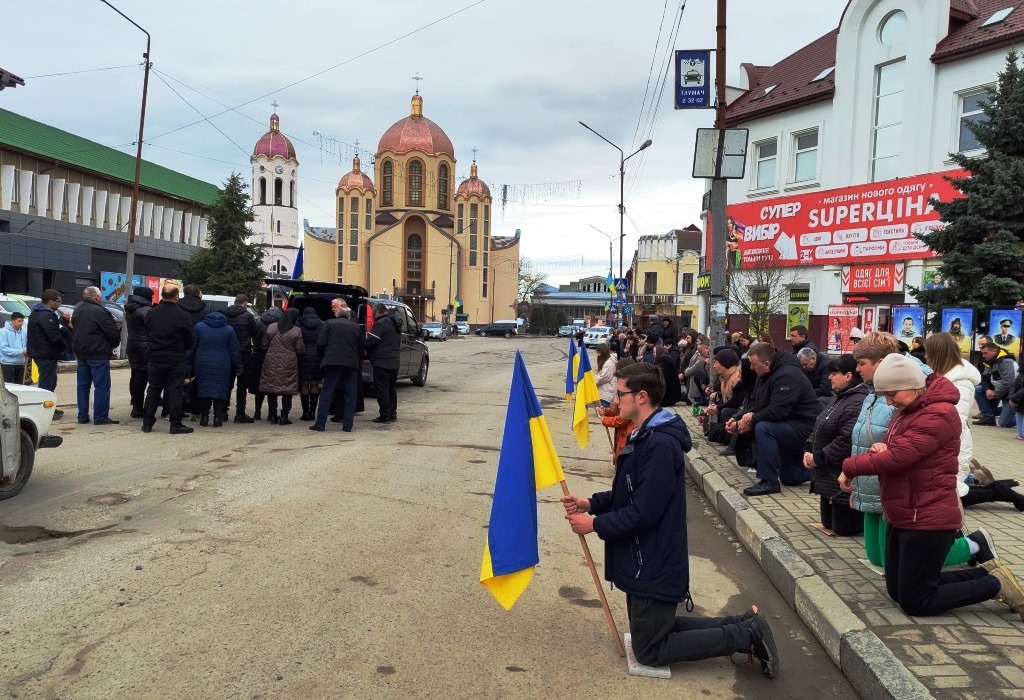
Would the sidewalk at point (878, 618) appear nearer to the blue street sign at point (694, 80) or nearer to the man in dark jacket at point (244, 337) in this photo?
the man in dark jacket at point (244, 337)

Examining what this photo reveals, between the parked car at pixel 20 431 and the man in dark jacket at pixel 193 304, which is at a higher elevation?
the man in dark jacket at pixel 193 304

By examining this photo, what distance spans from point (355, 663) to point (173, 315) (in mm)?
7787

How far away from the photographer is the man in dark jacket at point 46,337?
36.3ft

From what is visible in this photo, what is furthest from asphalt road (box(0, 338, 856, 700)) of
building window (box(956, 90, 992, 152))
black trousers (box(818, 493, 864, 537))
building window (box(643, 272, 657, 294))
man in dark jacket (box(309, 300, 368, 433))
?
building window (box(643, 272, 657, 294))

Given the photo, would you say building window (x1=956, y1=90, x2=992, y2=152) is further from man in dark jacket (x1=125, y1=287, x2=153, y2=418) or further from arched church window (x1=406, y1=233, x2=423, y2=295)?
arched church window (x1=406, y1=233, x2=423, y2=295)

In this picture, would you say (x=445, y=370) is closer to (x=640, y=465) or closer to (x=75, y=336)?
(x=75, y=336)

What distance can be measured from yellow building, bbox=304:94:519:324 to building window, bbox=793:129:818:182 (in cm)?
5852

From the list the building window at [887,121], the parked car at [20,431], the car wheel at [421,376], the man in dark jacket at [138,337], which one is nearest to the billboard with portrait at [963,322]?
the building window at [887,121]

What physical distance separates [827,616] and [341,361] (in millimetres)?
7985

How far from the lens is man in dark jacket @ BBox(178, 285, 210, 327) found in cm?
1076

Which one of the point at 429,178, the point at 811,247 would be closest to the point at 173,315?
the point at 811,247

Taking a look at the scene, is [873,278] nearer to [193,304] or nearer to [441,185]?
[193,304]

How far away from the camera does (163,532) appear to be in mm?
5723

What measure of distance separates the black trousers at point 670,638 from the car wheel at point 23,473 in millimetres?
5667
